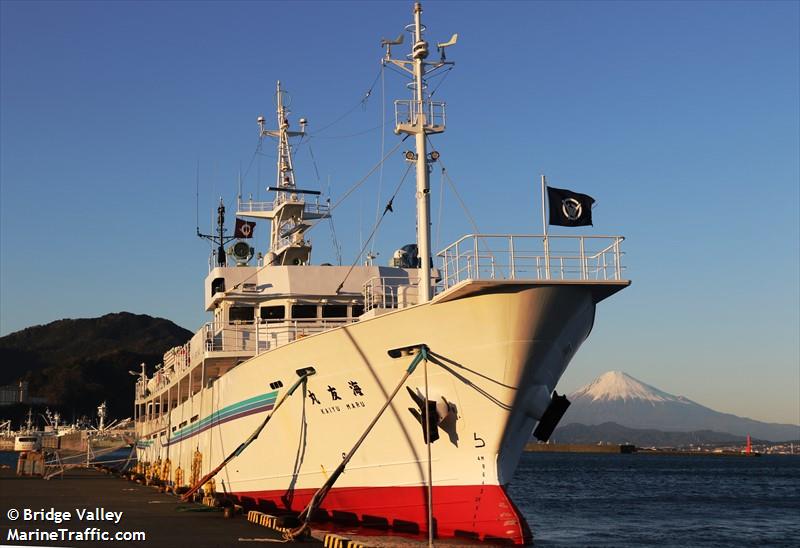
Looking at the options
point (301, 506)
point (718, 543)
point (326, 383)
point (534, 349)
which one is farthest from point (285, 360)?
point (718, 543)

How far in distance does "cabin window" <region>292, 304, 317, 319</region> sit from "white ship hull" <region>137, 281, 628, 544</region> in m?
3.93

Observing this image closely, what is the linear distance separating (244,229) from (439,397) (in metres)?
15.6

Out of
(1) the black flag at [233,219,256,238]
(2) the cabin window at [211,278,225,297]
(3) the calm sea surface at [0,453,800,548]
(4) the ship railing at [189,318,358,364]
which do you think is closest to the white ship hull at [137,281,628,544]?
(4) the ship railing at [189,318,358,364]

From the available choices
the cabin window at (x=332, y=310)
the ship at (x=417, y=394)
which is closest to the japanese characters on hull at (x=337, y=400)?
the ship at (x=417, y=394)

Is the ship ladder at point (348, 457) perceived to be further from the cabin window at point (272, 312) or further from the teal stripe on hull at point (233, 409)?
the cabin window at point (272, 312)

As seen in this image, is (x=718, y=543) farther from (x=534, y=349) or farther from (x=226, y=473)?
(x=226, y=473)

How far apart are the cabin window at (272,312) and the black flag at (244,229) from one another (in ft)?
20.3

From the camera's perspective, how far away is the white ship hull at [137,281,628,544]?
17.6 m

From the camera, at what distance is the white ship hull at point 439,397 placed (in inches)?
692

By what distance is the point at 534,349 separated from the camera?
17594mm

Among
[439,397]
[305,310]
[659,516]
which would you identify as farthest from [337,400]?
[659,516]

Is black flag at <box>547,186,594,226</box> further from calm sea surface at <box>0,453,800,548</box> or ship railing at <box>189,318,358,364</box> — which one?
calm sea surface at <box>0,453,800,548</box>

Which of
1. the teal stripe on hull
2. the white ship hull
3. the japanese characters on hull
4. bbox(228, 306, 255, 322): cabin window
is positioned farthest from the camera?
bbox(228, 306, 255, 322): cabin window

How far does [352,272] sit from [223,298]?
384 centimetres
